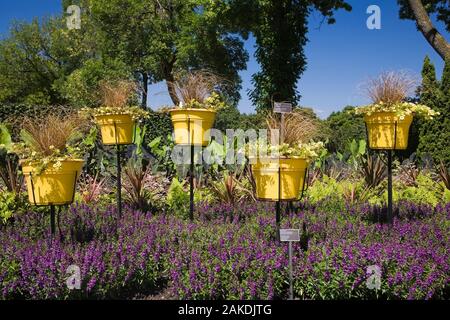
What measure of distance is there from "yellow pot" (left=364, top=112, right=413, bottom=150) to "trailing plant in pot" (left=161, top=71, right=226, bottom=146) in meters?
1.79

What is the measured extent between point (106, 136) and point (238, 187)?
2112mm

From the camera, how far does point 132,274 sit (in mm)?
3818

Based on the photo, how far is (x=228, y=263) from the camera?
3631 millimetres

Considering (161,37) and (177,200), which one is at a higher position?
(161,37)

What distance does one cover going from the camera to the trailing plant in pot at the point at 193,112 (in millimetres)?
5145

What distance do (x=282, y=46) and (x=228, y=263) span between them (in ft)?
36.1

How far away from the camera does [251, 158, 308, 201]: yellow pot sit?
4.00 m

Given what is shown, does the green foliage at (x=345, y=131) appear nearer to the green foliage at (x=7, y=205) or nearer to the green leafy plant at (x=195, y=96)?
the green leafy plant at (x=195, y=96)

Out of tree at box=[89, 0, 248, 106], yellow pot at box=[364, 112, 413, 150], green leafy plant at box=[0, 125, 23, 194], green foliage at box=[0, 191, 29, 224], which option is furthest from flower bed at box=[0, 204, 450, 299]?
tree at box=[89, 0, 248, 106]

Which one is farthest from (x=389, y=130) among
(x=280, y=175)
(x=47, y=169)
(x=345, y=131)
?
(x=345, y=131)

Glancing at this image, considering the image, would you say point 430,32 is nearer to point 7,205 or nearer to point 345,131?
point 345,131

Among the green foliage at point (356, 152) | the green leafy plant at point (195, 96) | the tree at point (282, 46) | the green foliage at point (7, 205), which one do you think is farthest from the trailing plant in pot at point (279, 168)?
the tree at point (282, 46)
